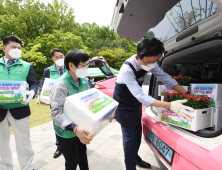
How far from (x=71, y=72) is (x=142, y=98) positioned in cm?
83

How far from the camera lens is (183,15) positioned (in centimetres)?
153

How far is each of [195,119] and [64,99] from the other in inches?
49.5

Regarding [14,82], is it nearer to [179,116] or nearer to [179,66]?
[179,116]

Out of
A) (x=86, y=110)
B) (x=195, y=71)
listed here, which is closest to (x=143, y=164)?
(x=86, y=110)

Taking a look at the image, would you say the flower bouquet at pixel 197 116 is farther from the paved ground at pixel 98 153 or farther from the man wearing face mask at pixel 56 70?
the man wearing face mask at pixel 56 70

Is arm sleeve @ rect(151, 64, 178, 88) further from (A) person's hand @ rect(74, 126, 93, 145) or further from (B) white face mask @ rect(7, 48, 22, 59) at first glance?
(B) white face mask @ rect(7, 48, 22, 59)

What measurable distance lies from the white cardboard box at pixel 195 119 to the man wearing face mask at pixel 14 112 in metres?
1.86

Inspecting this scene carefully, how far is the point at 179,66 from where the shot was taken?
8.12ft

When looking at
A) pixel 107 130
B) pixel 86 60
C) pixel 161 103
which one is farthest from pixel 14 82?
pixel 107 130

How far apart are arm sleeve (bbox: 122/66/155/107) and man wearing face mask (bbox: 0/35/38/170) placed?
139cm

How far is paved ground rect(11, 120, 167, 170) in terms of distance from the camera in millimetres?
2170

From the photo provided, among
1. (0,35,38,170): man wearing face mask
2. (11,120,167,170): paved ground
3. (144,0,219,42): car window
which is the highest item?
(144,0,219,42): car window

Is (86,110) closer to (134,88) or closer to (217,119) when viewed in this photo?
(134,88)

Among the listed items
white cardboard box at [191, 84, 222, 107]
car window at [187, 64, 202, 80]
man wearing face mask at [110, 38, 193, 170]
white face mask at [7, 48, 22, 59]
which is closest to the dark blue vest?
man wearing face mask at [110, 38, 193, 170]
